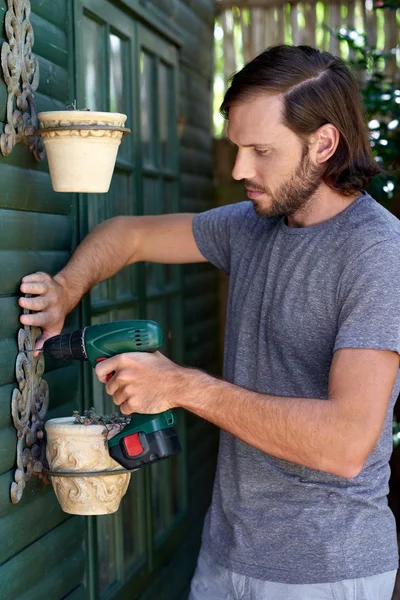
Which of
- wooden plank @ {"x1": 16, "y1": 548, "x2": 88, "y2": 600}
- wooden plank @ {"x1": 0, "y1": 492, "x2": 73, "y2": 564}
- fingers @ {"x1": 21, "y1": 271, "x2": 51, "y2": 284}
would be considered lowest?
wooden plank @ {"x1": 16, "y1": 548, "x2": 88, "y2": 600}

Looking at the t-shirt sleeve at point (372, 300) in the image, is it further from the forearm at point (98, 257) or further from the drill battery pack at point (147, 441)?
the forearm at point (98, 257)

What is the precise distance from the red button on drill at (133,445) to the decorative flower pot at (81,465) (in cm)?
9

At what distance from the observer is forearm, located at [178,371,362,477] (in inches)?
84.6

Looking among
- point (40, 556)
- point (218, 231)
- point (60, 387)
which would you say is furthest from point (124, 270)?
point (40, 556)

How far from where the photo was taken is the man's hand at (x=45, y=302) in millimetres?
2422

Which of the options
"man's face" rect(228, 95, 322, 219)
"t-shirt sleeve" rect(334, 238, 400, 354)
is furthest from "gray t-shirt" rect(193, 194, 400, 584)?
"man's face" rect(228, 95, 322, 219)

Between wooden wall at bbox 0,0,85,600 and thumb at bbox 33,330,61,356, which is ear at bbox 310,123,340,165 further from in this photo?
thumb at bbox 33,330,61,356

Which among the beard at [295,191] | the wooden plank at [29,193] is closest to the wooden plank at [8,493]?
the wooden plank at [29,193]

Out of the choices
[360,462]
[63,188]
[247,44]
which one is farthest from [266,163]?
[247,44]

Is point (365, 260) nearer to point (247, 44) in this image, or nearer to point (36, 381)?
point (36, 381)

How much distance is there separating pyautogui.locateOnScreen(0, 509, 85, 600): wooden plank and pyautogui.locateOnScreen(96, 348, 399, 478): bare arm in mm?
597

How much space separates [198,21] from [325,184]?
291 centimetres

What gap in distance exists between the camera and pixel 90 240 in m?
2.75

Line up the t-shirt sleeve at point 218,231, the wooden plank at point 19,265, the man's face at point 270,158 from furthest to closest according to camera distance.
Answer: the t-shirt sleeve at point 218,231 < the man's face at point 270,158 < the wooden plank at point 19,265
